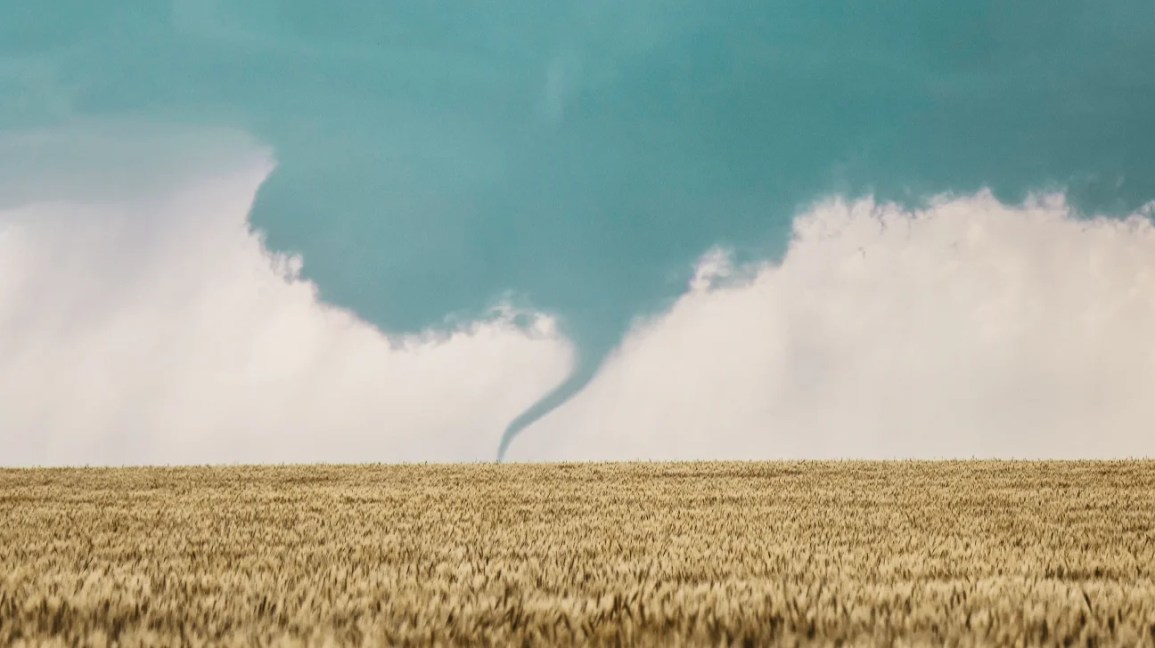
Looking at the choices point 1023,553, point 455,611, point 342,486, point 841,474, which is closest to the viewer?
point 455,611

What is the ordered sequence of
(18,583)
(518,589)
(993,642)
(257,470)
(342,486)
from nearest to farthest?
1. (993,642)
2. (518,589)
3. (18,583)
4. (342,486)
5. (257,470)

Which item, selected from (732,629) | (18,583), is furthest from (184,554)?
(732,629)

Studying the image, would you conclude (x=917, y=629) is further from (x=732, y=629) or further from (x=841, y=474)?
(x=841, y=474)

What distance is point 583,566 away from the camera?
22.3 ft

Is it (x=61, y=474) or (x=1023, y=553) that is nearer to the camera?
(x=1023, y=553)

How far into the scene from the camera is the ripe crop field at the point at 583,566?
4391 millimetres

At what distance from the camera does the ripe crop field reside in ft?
14.4

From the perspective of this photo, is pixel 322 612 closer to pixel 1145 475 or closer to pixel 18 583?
pixel 18 583

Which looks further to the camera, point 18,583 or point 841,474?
point 841,474

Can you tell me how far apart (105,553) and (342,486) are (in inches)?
407

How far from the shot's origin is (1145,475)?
1950 cm

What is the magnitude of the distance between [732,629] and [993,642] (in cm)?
123

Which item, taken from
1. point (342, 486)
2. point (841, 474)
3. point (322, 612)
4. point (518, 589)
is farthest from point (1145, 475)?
point (322, 612)

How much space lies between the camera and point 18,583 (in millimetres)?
5977
